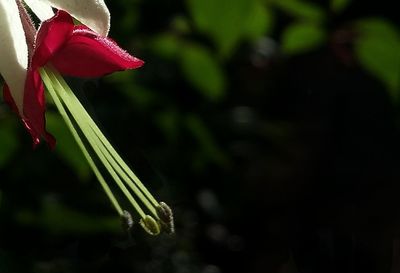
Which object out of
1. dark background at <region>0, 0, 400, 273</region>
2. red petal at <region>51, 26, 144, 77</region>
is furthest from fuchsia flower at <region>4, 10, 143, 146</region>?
dark background at <region>0, 0, 400, 273</region>

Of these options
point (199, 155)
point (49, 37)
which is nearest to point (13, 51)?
point (49, 37)

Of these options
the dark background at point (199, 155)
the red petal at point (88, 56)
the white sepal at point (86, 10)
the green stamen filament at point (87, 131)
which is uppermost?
the white sepal at point (86, 10)

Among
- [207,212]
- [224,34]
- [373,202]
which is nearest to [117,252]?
[224,34]

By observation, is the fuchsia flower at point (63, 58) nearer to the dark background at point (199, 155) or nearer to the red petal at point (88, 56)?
the red petal at point (88, 56)

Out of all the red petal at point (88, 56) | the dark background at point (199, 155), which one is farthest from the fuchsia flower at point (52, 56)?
the dark background at point (199, 155)

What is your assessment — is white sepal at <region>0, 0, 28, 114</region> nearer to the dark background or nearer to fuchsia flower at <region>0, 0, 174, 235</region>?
fuchsia flower at <region>0, 0, 174, 235</region>

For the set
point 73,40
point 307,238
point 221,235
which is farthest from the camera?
point 307,238

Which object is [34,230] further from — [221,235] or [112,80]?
[221,235]

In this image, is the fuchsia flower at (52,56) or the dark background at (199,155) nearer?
the fuchsia flower at (52,56)
